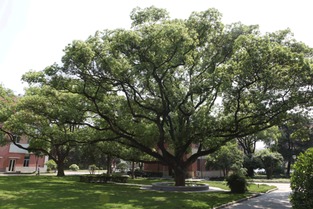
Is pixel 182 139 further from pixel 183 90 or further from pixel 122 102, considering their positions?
pixel 122 102

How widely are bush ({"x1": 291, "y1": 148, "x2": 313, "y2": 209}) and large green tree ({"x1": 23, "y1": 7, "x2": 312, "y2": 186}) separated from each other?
776cm

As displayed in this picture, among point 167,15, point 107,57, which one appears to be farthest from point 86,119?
point 167,15

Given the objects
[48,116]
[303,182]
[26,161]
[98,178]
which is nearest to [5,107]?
[48,116]

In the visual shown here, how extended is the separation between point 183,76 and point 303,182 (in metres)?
14.9

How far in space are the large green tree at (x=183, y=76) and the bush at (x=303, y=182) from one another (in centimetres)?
776

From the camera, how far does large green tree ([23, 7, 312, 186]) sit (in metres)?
15.5

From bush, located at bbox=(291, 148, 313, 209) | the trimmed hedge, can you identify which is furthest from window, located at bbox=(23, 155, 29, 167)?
bush, located at bbox=(291, 148, 313, 209)

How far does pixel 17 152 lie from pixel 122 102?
3089 centimetres

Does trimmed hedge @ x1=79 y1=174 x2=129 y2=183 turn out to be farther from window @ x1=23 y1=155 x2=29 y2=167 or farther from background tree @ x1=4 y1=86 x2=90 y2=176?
window @ x1=23 y1=155 x2=29 y2=167

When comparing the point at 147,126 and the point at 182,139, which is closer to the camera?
the point at 182,139

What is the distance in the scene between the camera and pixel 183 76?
21.8 metres

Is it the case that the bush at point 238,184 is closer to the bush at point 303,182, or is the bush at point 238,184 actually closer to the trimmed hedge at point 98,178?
the bush at point 303,182

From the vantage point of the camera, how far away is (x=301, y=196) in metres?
7.57

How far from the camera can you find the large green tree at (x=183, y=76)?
1549 centimetres
